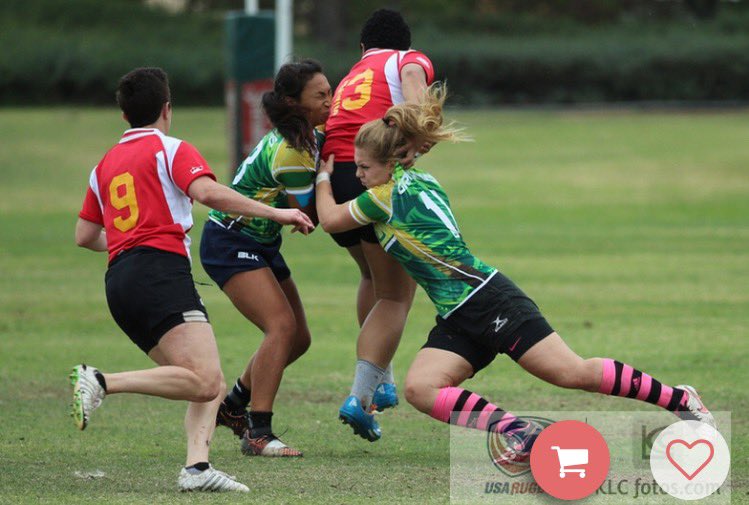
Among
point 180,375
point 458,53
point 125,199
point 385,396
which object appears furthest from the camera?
point 458,53

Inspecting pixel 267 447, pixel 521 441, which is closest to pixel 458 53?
pixel 267 447

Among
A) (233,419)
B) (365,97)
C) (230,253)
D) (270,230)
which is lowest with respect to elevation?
(233,419)

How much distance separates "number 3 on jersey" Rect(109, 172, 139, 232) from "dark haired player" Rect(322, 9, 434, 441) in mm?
1368

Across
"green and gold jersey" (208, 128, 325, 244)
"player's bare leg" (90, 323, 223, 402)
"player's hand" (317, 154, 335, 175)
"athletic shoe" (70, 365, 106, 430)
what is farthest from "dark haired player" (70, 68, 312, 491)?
"green and gold jersey" (208, 128, 325, 244)

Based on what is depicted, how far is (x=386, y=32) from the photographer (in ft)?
24.3

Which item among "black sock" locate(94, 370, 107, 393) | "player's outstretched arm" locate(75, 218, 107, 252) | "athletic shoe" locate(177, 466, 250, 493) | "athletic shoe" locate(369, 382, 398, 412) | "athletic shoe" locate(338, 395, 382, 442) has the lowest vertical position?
"athletic shoe" locate(369, 382, 398, 412)

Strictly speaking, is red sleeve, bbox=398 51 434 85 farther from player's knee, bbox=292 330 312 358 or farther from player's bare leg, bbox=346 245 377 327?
player's knee, bbox=292 330 312 358

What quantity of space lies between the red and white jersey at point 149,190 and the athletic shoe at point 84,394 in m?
0.69

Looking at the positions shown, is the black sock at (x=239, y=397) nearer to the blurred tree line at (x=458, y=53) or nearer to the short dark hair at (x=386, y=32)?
the short dark hair at (x=386, y=32)

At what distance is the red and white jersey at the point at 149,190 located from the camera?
5953mm

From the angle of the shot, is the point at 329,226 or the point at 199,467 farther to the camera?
the point at 329,226

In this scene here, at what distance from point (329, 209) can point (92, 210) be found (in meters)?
1.14

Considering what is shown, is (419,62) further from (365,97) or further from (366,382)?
(366,382)

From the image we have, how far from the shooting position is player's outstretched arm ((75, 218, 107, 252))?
6281 mm
